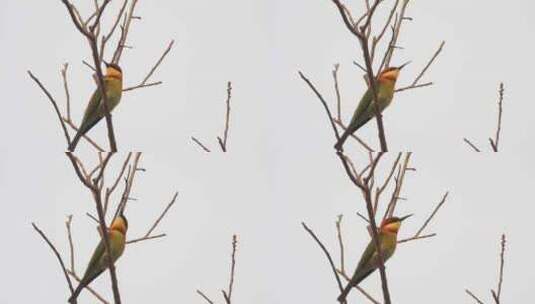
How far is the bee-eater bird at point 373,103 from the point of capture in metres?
1.32

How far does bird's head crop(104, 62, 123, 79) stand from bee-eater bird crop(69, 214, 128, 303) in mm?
212

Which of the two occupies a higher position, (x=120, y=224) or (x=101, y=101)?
(x=101, y=101)

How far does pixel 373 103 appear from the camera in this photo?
131cm

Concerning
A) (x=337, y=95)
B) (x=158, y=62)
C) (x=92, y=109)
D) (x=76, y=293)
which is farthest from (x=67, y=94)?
(x=337, y=95)

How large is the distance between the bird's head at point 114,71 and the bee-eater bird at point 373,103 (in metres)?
0.35

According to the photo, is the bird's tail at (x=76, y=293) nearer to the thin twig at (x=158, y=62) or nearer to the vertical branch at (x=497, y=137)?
the thin twig at (x=158, y=62)

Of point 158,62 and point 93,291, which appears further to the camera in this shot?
point 158,62

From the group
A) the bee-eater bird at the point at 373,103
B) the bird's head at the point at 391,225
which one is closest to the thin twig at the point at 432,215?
the bird's head at the point at 391,225

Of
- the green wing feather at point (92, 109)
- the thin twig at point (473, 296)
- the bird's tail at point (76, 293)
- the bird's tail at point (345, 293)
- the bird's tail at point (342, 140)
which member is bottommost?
the thin twig at point (473, 296)

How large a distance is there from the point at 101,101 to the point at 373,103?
41cm

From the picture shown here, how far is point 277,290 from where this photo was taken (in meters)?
1.37

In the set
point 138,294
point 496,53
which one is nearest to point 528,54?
point 496,53

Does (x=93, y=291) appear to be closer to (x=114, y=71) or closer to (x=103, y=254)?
(x=103, y=254)

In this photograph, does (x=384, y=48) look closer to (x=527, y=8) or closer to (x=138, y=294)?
(x=527, y=8)
